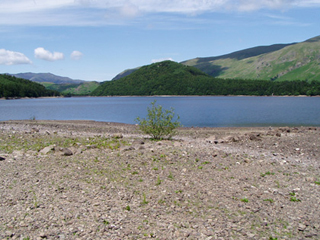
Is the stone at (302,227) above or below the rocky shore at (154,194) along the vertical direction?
below

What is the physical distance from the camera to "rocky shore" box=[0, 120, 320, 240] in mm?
8086

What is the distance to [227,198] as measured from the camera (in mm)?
10398

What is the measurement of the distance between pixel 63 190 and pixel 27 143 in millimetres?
9854

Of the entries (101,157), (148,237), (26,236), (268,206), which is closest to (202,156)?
(101,157)

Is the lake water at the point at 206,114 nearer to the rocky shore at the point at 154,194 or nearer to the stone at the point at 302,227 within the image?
the rocky shore at the point at 154,194

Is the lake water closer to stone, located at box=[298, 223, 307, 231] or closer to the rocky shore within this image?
the rocky shore

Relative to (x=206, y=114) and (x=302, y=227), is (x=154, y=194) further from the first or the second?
(x=206, y=114)

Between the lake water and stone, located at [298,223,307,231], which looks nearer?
stone, located at [298,223,307,231]

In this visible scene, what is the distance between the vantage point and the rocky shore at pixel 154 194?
8.09 m

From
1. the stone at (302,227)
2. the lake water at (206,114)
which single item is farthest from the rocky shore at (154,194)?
the lake water at (206,114)

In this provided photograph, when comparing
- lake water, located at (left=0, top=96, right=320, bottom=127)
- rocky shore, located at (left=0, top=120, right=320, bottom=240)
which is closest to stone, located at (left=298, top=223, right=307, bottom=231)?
rocky shore, located at (left=0, top=120, right=320, bottom=240)

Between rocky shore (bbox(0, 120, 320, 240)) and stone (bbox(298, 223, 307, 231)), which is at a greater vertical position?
rocky shore (bbox(0, 120, 320, 240))

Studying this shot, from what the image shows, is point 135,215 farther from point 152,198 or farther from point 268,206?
point 268,206

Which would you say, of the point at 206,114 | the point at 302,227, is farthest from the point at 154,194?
the point at 206,114
